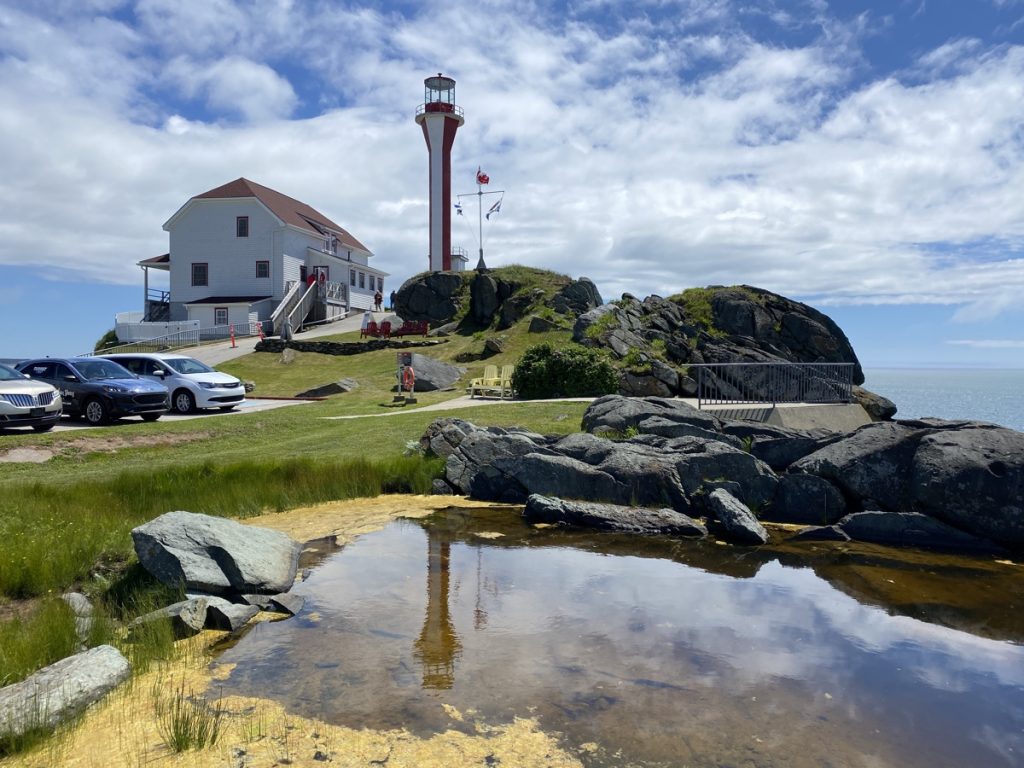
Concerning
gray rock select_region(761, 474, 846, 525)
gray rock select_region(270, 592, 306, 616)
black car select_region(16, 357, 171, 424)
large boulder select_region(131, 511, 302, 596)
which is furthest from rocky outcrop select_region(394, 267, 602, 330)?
gray rock select_region(270, 592, 306, 616)

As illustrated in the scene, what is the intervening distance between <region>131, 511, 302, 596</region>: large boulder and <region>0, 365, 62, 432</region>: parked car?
1295 centimetres

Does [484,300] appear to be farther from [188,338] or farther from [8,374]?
[8,374]

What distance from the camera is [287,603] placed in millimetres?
7027

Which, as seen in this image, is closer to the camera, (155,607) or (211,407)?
(155,607)

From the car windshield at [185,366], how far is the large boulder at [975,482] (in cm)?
2156

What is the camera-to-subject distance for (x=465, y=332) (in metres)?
46.3

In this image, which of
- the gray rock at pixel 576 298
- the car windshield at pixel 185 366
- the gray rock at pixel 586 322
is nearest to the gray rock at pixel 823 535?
the gray rock at pixel 586 322

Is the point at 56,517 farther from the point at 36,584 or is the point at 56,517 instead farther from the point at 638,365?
the point at 638,365

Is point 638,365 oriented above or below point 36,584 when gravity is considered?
above

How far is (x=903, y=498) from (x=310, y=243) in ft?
178

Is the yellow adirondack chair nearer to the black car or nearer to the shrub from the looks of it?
the shrub

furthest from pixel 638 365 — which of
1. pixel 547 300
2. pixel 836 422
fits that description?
pixel 547 300

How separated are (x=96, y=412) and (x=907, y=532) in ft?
66.1

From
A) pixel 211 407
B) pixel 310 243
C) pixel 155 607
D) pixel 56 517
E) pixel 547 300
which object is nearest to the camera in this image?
pixel 155 607
